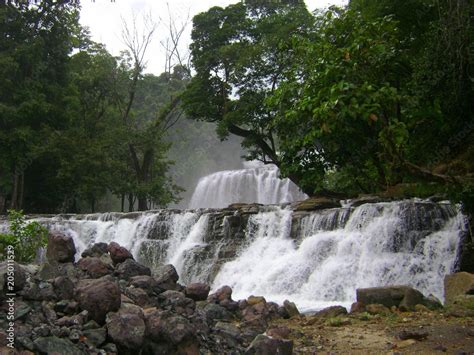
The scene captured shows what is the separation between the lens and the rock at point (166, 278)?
29.2 ft

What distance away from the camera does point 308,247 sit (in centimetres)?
1342

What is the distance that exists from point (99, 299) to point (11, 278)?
1064 millimetres

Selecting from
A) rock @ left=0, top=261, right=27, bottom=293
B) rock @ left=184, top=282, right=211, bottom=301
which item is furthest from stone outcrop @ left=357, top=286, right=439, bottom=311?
rock @ left=0, top=261, right=27, bottom=293

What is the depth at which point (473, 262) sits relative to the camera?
10.9 meters

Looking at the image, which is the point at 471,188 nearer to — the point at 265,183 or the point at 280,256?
the point at 280,256

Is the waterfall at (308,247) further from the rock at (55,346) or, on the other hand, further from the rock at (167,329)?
the rock at (55,346)

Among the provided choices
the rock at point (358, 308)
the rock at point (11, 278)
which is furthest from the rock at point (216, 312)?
the rock at point (11, 278)

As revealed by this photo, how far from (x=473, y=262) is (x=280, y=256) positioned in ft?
17.5

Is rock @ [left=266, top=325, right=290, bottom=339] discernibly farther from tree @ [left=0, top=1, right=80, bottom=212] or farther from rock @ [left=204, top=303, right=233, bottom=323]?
tree @ [left=0, top=1, right=80, bottom=212]

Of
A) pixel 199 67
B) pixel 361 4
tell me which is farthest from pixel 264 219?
pixel 199 67

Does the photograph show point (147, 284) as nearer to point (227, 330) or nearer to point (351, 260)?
point (227, 330)

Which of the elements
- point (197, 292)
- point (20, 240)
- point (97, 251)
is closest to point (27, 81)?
point (20, 240)

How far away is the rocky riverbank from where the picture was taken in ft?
17.3

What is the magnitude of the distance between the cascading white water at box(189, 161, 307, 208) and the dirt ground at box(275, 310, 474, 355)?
25.7m
